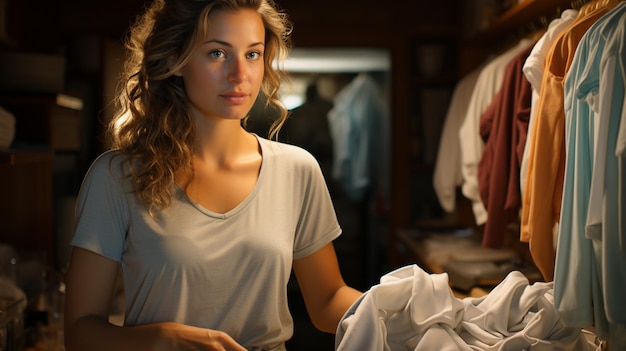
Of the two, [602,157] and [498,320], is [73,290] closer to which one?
[498,320]

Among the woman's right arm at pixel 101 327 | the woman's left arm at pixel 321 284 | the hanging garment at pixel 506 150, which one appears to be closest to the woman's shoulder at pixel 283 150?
the woman's left arm at pixel 321 284

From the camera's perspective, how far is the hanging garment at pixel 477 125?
2961 millimetres

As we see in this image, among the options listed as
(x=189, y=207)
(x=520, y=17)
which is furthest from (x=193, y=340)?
(x=520, y=17)

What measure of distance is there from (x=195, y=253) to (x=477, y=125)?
1868 mm

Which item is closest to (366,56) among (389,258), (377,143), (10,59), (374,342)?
(377,143)

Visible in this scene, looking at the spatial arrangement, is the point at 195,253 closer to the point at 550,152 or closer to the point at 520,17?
the point at 550,152

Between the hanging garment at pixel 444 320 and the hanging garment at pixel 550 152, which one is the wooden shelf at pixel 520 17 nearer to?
the hanging garment at pixel 550 152

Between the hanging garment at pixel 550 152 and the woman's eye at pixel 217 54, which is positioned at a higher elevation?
the woman's eye at pixel 217 54

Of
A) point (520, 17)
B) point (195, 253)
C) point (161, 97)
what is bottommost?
point (195, 253)

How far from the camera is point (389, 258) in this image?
4.35 metres

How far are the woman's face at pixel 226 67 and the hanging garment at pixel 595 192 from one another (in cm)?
75

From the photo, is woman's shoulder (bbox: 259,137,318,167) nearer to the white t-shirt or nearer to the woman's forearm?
the white t-shirt

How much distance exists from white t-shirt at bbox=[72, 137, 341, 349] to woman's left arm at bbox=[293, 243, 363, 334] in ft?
0.33

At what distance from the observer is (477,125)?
3.04 meters
